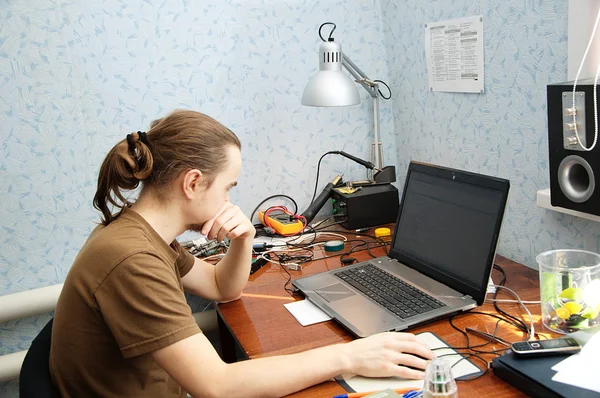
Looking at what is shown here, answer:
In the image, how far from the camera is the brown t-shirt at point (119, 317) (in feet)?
3.44

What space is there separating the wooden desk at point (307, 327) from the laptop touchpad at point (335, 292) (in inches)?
3.1

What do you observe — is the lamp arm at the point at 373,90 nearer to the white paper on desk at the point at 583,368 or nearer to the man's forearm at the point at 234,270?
the man's forearm at the point at 234,270

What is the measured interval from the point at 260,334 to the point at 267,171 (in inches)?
35.1

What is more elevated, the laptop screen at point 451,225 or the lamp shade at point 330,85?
the lamp shade at point 330,85

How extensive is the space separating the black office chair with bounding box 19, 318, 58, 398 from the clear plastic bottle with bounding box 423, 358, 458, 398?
64cm

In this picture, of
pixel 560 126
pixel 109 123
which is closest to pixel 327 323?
pixel 560 126

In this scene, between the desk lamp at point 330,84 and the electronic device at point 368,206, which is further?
the electronic device at point 368,206

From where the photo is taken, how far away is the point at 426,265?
1.47 m

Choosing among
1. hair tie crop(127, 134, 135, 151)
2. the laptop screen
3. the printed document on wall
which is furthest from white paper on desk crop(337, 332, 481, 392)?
the printed document on wall

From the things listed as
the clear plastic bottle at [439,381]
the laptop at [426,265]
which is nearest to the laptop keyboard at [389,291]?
the laptop at [426,265]

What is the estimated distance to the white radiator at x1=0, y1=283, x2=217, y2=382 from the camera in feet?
6.10

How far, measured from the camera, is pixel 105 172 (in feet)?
4.03

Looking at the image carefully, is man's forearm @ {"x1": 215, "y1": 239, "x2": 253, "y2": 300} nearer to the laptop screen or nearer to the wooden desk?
the wooden desk

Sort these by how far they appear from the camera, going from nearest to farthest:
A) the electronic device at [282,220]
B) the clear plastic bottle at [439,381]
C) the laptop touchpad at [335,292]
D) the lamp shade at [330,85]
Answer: the clear plastic bottle at [439,381]
the laptop touchpad at [335,292]
the lamp shade at [330,85]
the electronic device at [282,220]
